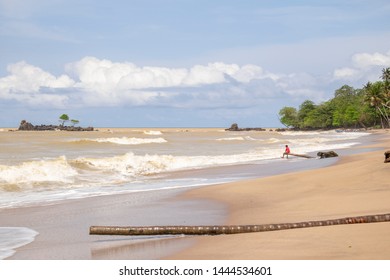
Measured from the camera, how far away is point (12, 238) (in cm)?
920

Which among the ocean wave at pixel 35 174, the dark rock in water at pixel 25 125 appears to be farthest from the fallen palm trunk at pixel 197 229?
the dark rock in water at pixel 25 125

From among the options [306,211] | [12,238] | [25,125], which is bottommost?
[12,238]

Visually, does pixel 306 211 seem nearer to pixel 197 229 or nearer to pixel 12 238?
pixel 197 229

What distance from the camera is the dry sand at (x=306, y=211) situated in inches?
256

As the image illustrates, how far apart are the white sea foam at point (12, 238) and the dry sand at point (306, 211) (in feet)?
9.30

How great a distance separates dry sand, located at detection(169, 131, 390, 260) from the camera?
649cm

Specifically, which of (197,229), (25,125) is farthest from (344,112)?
(197,229)

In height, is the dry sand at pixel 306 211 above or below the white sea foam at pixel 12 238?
above

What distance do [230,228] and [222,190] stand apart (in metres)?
6.74

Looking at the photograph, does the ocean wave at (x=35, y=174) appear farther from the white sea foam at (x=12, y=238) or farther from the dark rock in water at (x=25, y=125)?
the dark rock in water at (x=25, y=125)

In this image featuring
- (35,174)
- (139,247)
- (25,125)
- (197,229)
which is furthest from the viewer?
(25,125)

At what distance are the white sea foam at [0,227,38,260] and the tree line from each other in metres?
90.3

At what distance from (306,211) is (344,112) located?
12896 cm
